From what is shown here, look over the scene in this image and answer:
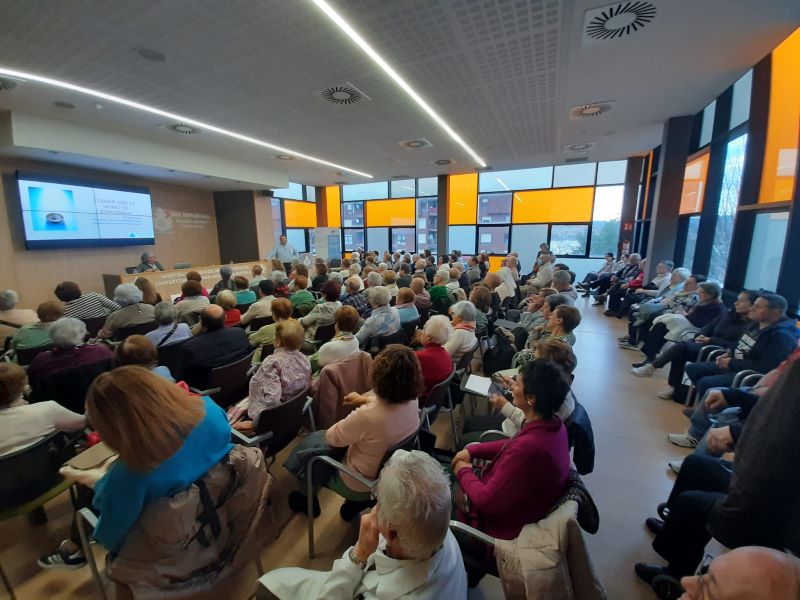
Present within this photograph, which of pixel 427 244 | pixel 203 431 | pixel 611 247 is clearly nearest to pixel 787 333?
pixel 203 431

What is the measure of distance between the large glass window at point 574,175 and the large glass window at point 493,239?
203 cm

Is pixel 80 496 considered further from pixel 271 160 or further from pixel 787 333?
pixel 271 160

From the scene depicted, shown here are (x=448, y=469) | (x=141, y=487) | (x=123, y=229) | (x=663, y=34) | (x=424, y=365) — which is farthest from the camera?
(x=123, y=229)

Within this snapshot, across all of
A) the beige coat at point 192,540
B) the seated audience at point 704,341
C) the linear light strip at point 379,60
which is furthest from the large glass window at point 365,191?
the beige coat at point 192,540

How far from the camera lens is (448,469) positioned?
1.83 m

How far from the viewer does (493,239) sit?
441 inches

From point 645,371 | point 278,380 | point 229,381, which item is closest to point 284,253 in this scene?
point 229,381

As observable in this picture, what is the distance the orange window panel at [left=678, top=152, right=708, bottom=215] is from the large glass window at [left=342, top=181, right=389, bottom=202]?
8964 millimetres

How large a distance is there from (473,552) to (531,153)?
8251mm

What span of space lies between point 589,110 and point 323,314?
201 inches

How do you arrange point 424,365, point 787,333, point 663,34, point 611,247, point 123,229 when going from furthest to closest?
point 611,247 → point 123,229 → point 663,34 → point 787,333 → point 424,365

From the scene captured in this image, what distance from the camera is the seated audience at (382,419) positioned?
1.64m

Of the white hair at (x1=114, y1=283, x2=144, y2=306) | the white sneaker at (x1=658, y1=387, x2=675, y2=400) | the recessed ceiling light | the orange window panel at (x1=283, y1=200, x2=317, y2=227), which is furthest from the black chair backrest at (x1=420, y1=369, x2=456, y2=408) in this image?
the orange window panel at (x1=283, y1=200, x2=317, y2=227)

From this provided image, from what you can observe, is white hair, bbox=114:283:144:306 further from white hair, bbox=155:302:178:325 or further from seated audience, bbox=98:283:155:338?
white hair, bbox=155:302:178:325
